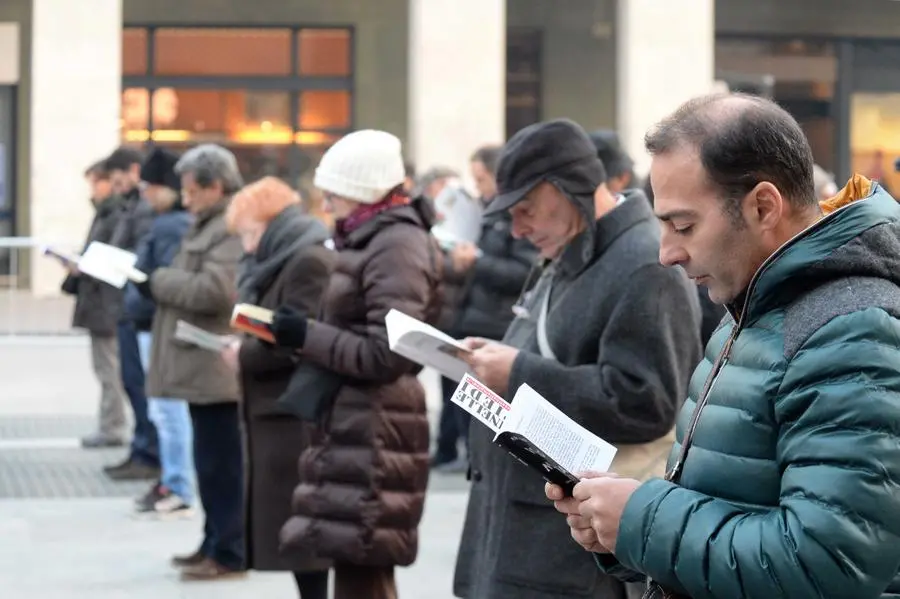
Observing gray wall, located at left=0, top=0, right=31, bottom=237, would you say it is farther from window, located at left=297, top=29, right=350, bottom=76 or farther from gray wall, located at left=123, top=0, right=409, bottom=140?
window, located at left=297, top=29, right=350, bottom=76

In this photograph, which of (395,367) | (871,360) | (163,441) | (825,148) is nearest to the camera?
(871,360)

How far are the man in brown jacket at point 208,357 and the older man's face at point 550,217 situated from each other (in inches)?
147

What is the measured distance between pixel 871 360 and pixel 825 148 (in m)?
30.0

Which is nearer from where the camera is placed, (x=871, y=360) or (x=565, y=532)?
(x=871, y=360)

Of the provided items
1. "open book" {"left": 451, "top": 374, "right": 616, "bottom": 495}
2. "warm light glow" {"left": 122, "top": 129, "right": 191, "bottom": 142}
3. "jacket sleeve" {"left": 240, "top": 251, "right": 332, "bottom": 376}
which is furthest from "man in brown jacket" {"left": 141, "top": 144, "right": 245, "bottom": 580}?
"warm light glow" {"left": 122, "top": 129, "right": 191, "bottom": 142}

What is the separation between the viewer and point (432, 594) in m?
7.74

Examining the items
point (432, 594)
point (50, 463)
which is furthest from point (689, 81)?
point (432, 594)

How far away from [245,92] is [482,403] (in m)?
26.2

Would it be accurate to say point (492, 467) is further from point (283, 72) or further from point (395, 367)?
point (283, 72)

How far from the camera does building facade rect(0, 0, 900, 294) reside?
25.1m

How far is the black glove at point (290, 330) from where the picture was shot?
5887 millimetres

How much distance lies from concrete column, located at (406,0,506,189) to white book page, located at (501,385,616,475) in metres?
22.2

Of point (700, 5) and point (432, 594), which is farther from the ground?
Answer: point (700, 5)

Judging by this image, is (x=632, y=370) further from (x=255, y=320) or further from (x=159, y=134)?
(x=159, y=134)
